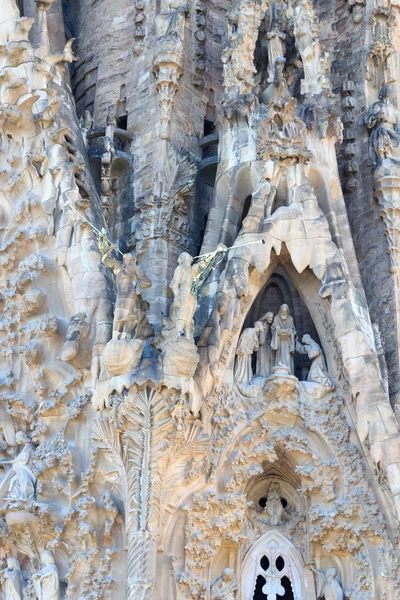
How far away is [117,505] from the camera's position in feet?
43.6

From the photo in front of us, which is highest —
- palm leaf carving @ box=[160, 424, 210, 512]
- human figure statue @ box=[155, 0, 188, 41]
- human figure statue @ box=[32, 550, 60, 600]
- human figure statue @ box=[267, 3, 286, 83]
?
human figure statue @ box=[155, 0, 188, 41]

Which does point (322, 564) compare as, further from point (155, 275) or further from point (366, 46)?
point (366, 46)

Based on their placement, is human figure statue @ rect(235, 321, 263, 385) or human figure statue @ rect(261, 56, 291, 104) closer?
human figure statue @ rect(235, 321, 263, 385)

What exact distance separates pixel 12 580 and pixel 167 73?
6.39 meters

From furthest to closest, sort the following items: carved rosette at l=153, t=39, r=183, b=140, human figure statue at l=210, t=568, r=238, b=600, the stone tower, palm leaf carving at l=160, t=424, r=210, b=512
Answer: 1. carved rosette at l=153, t=39, r=183, b=140
2. human figure statue at l=210, t=568, r=238, b=600
3. the stone tower
4. palm leaf carving at l=160, t=424, r=210, b=512

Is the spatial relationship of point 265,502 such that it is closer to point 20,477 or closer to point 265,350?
point 265,350

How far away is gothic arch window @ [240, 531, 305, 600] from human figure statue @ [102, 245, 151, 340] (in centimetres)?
253

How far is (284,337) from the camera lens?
1459 centimetres

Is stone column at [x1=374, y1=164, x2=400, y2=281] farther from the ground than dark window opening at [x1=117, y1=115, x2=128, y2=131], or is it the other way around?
dark window opening at [x1=117, y1=115, x2=128, y2=131]

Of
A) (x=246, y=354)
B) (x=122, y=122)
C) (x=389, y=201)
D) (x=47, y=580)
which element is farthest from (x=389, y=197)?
(x=47, y=580)

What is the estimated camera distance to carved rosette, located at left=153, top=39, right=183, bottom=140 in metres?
16.5

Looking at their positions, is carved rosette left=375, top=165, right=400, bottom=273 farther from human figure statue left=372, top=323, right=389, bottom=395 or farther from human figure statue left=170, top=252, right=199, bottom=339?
human figure statue left=170, top=252, right=199, bottom=339

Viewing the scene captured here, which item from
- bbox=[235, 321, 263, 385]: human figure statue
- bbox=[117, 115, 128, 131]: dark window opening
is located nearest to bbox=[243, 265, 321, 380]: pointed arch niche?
bbox=[235, 321, 263, 385]: human figure statue

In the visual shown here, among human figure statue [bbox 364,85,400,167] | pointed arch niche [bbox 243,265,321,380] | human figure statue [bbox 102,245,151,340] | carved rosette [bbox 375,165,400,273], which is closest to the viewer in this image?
human figure statue [bbox 102,245,151,340]
